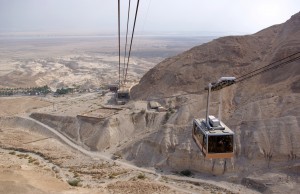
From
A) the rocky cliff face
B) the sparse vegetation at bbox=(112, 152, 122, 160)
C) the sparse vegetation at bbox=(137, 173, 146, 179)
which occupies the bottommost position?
the sparse vegetation at bbox=(137, 173, 146, 179)

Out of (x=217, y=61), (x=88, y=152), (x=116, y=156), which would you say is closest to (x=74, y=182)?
(x=116, y=156)

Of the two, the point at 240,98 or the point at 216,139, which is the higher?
the point at 216,139

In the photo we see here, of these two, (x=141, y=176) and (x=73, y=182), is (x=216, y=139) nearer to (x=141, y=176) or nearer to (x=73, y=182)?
(x=141, y=176)

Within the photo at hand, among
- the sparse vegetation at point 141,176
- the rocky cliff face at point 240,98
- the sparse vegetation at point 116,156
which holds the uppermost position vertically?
the rocky cliff face at point 240,98

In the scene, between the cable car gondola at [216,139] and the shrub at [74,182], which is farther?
the shrub at [74,182]

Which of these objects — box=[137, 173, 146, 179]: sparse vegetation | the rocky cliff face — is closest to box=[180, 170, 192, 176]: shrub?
the rocky cliff face

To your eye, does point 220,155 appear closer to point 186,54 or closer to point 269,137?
point 269,137

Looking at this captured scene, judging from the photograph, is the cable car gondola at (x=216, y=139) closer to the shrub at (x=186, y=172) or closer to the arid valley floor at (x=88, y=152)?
the arid valley floor at (x=88, y=152)

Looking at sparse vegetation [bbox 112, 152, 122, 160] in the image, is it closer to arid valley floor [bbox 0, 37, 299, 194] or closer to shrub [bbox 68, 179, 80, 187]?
arid valley floor [bbox 0, 37, 299, 194]

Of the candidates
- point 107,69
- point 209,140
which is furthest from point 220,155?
point 107,69

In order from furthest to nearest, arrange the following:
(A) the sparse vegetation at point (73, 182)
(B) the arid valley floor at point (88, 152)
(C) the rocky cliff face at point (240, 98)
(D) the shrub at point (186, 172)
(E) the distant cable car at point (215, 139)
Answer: (D) the shrub at point (186, 172) < (C) the rocky cliff face at point (240, 98) < (A) the sparse vegetation at point (73, 182) < (B) the arid valley floor at point (88, 152) < (E) the distant cable car at point (215, 139)

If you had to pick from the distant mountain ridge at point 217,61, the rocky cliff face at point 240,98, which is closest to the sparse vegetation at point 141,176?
the rocky cliff face at point 240,98
